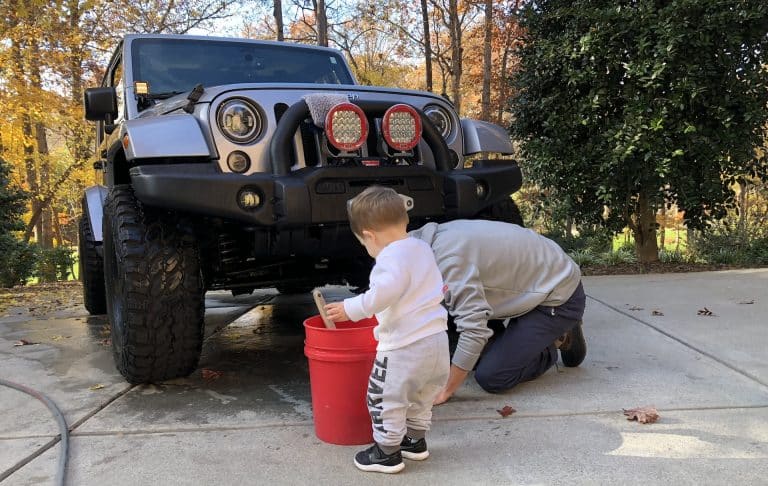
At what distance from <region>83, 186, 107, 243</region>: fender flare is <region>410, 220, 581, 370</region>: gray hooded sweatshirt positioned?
2.53 m

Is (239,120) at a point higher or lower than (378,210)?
higher

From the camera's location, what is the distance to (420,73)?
730 inches

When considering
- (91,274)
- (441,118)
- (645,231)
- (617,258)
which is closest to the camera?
(441,118)

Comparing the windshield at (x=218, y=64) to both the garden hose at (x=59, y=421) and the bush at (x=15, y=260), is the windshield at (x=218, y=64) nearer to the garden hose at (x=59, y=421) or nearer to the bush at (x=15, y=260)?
the garden hose at (x=59, y=421)

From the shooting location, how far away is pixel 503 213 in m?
3.87

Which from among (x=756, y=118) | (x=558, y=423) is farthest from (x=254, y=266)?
(x=756, y=118)

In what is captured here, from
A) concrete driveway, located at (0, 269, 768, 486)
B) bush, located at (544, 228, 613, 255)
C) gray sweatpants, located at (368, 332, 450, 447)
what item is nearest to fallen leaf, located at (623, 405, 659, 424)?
concrete driveway, located at (0, 269, 768, 486)

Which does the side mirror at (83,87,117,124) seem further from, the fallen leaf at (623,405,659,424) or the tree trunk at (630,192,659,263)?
the tree trunk at (630,192,659,263)

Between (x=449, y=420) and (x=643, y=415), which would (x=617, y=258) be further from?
(x=449, y=420)

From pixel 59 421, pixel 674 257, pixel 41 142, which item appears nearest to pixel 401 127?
pixel 59 421

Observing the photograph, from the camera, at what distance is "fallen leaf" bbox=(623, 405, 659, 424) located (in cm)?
250

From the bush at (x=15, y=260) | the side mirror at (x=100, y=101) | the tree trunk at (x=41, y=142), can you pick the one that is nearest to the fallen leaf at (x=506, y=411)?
the side mirror at (x=100, y=101)

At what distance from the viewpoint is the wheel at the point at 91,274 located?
201 inches

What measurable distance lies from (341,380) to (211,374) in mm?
1333
